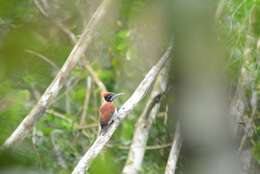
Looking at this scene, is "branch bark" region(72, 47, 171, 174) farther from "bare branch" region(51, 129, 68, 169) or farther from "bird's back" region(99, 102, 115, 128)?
"bare branch" region(51, 129, 68, 169)

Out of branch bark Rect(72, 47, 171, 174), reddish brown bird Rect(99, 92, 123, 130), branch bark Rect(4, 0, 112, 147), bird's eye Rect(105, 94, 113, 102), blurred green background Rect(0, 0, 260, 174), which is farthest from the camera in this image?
bird's eye Rect(105, 94, 113, 102)

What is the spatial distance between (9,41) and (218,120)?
0.97ft

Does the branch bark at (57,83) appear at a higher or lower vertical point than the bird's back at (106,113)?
higher

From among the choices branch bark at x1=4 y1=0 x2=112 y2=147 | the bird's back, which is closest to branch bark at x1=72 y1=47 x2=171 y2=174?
branch bark at x1=4 y1=0 x2=112 y2=147

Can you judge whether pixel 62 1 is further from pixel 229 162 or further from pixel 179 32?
pixel 229 162

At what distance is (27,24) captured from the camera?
720 mm

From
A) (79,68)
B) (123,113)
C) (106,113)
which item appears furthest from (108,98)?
(123,113)

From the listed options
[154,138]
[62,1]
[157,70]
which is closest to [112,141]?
[154,138]

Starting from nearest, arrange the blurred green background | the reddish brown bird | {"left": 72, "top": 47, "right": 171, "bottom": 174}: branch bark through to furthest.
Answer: the blurred green background, {"left": 72, "top": 47, "right": 171, "bottom": 174}: branch bark, the reddish brown bird

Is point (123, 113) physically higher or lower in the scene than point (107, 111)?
higher

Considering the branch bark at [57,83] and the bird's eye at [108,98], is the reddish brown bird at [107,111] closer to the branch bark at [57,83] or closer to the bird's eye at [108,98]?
the bird's eye at [108,98]

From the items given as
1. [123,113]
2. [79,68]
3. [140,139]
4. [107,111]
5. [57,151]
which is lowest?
[57,151]

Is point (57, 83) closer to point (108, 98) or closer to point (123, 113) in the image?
point (123, 113)

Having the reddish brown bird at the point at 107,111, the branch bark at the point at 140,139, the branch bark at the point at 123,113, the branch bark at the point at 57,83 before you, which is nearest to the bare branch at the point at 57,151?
the reddish brown bird at the point at 107,111
